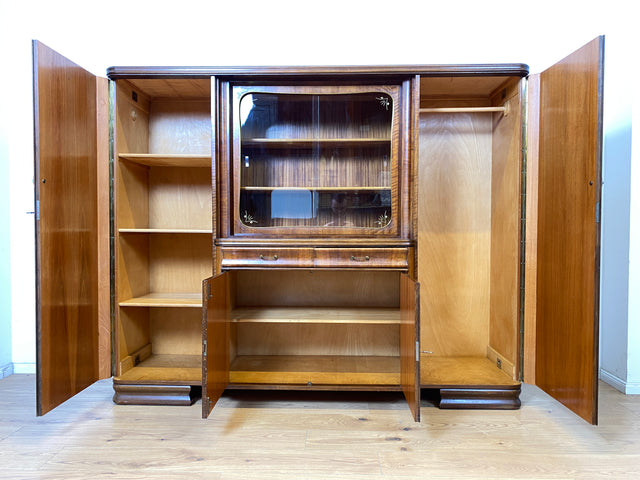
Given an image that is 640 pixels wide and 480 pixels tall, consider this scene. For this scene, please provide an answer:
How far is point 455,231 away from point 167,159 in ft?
5.33

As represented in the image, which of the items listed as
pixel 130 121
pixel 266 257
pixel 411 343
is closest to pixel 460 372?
pixel 411 343

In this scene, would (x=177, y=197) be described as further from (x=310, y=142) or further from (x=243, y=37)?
(x=243, y=37)

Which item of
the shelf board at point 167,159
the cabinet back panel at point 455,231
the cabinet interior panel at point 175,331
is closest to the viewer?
the shelf board at point 167,159

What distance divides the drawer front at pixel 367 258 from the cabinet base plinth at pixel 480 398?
2.21 ft

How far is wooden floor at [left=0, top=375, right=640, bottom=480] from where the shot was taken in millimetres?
1382

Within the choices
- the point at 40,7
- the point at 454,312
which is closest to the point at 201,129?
the point at 40,7

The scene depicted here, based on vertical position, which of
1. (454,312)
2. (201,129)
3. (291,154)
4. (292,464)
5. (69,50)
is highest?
(69,50)

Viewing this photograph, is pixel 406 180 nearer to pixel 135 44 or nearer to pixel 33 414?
pixel 135 44

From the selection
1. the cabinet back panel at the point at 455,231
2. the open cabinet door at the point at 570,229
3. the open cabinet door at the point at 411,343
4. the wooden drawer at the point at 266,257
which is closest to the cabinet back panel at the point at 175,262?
the wooden drawer at the point at 266,257

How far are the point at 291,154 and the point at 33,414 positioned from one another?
1740mm

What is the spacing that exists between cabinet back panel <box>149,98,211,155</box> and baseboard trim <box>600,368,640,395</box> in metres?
2.66

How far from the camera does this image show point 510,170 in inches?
75.0

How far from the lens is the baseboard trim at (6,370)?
7.22 feet

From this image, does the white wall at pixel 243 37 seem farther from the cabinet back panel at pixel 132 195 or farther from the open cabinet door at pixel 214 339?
the open cabinet door at pixel 214 339
